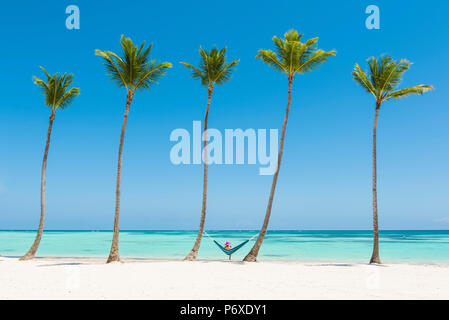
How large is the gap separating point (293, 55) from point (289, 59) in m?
0.21

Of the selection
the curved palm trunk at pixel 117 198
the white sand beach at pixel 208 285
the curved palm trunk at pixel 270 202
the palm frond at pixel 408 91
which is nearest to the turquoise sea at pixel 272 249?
the curved palm trunk at pixel 270 202

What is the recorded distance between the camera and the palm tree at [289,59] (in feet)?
40.9

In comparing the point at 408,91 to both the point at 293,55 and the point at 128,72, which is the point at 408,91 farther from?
the point at 128,72

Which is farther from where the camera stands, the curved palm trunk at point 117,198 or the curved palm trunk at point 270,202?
the curved palm trunk at point 270,202

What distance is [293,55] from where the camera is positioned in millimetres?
12555

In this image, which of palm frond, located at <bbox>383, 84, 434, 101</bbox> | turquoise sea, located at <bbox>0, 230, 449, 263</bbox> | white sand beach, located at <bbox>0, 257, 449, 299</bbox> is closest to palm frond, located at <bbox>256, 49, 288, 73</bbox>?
palm frond, located at <bbox>383, 84, 434, 101</bbox>

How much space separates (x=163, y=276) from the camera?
27.1ft

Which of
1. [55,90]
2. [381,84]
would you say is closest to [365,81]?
[381,84]

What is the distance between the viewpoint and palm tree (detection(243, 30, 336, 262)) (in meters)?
12.5

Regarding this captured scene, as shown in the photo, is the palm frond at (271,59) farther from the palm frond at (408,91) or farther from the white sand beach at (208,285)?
the white sand beach at (208,285)

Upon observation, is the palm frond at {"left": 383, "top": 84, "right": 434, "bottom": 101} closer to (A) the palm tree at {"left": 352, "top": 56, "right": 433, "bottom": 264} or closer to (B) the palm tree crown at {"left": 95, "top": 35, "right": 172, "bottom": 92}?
(A) the palm tree at {"left": 352, "top": 56, "right": 433, "bottom": 264}

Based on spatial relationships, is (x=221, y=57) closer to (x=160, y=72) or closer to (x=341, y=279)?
(x=160, y=72)

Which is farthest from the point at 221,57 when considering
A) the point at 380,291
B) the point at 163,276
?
the point at 380,291
